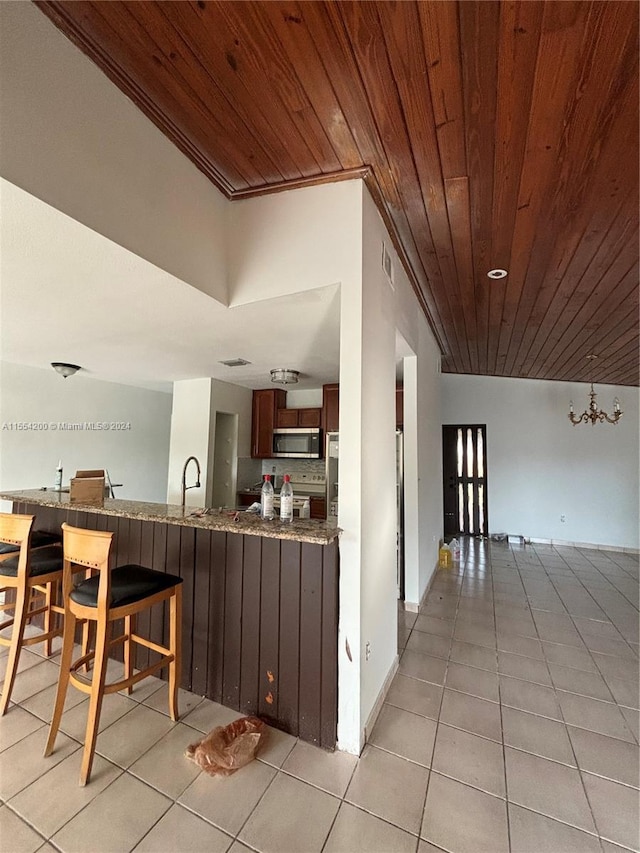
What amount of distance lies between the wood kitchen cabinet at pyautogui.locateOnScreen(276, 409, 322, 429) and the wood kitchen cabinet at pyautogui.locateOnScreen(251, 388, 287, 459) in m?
0.09

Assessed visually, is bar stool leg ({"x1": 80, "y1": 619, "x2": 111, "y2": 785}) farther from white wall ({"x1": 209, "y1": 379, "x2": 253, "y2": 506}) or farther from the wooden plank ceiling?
white wall ({"x1": 209, "y1": 379, "x2": 253, "y2": 506})

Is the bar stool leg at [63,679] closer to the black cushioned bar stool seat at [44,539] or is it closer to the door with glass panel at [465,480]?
the black cushioned bar stool seat at [44,539]

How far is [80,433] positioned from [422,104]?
4.78 meters

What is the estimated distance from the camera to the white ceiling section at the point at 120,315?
62.3 inches

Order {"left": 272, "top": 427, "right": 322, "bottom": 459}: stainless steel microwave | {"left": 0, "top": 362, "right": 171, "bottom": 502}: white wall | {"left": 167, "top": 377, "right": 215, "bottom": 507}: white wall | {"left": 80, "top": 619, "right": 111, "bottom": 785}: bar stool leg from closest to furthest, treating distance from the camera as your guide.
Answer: {"left": 80, "top": 619, "right": 111, "bottom": 785}: bar stool leg < {"left": 0, "top": 362, "right": 171, "bottom": 502}: white wall < {"left": 167, "top": 377, "right": 215, "bottom": 507}: white wall < {"left": 272, "top": 427, "right": 322, "bottom": 459}: stainless steel microwave

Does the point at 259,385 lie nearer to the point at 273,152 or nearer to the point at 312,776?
the point at 273,152

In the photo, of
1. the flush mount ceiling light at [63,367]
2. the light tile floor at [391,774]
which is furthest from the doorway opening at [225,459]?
the light tile floor at [391,774]

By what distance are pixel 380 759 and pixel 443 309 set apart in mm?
3462

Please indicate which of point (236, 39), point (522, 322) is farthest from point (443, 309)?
point (236, 39)

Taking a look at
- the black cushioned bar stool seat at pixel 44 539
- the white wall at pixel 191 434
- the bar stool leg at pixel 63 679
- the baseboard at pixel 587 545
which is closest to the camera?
the bar stool leg at pixel 63 679

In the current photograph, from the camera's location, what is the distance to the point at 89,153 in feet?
4.69

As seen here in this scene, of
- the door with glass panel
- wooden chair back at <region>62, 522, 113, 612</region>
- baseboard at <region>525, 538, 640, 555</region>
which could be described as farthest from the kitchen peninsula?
baseboard at <region>525, 538, 640, 555</region>

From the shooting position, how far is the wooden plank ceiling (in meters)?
1.17

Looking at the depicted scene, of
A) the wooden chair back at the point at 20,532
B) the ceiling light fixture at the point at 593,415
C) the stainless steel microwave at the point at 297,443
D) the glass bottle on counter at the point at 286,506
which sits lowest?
the wooden chair back at the point at 20,532
